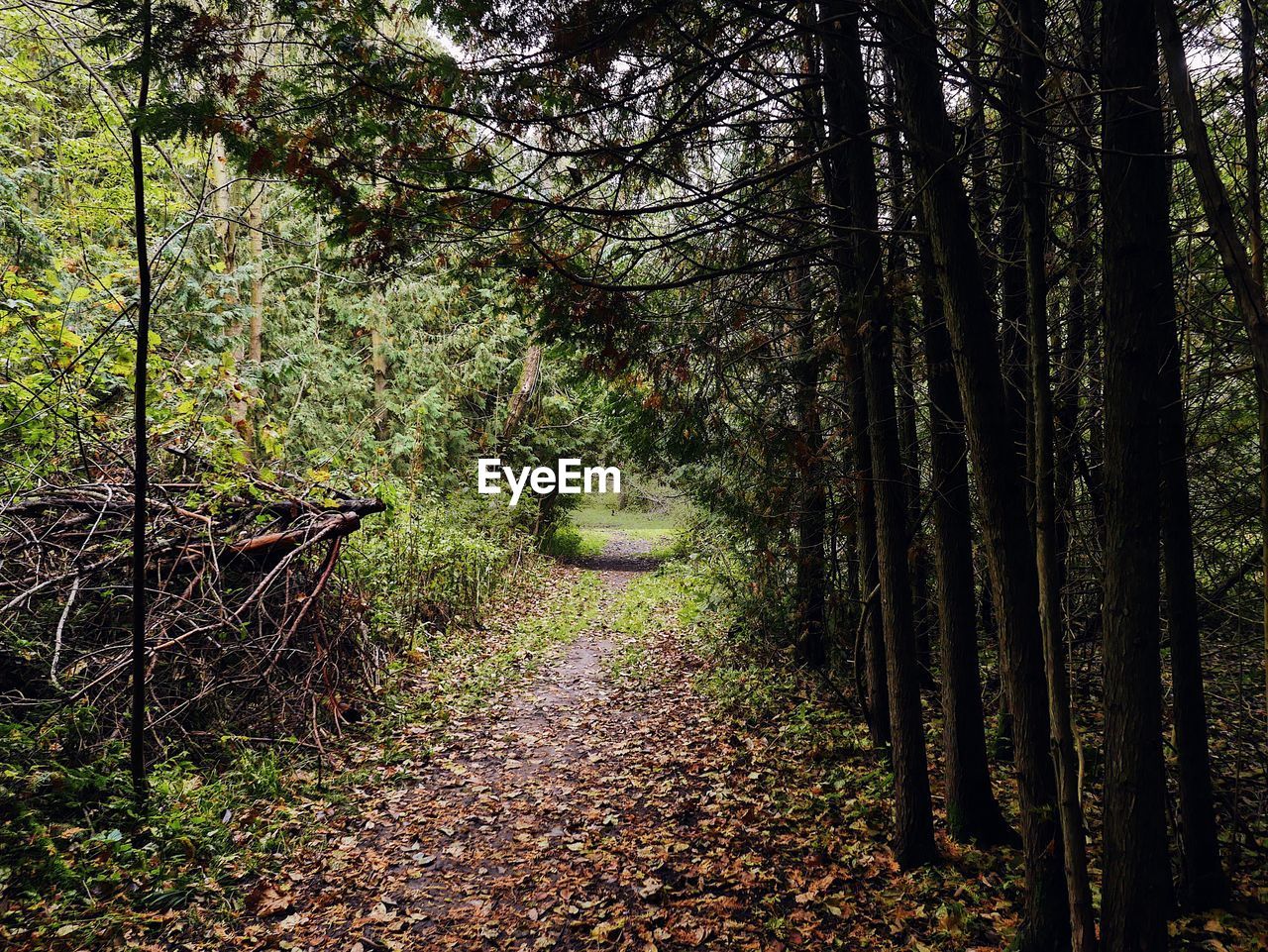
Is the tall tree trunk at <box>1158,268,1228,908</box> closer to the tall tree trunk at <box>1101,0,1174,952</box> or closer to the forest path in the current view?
the tall tree trunk at <box>1101,0,1174,952</box>

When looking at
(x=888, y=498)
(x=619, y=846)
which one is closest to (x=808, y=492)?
(x=888, y=498)

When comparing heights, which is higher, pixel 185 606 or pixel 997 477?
pixel 997 477

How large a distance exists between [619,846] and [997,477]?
150 inches

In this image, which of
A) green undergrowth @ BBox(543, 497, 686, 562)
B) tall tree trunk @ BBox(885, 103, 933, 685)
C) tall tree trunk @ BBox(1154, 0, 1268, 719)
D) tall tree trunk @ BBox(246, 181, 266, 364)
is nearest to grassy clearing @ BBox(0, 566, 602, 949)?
tall tree trunk @ BBox(885, 103, 933, 685)

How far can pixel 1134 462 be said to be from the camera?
2.55 metres

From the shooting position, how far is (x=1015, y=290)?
5266 millimetres

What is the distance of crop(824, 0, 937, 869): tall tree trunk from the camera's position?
445 cm

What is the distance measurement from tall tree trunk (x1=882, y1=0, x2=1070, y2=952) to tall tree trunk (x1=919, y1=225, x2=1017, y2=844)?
63cm

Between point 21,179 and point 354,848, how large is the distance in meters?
10.1

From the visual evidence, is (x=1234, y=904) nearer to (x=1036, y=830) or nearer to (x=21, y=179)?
(x=1036, y=830)

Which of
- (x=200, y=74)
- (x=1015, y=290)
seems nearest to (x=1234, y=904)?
(x=1015, y=290)

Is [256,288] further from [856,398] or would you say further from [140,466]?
[856,398]

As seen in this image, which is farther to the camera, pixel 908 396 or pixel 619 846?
pixel 908 396

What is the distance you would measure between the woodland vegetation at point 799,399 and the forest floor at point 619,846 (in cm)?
26
